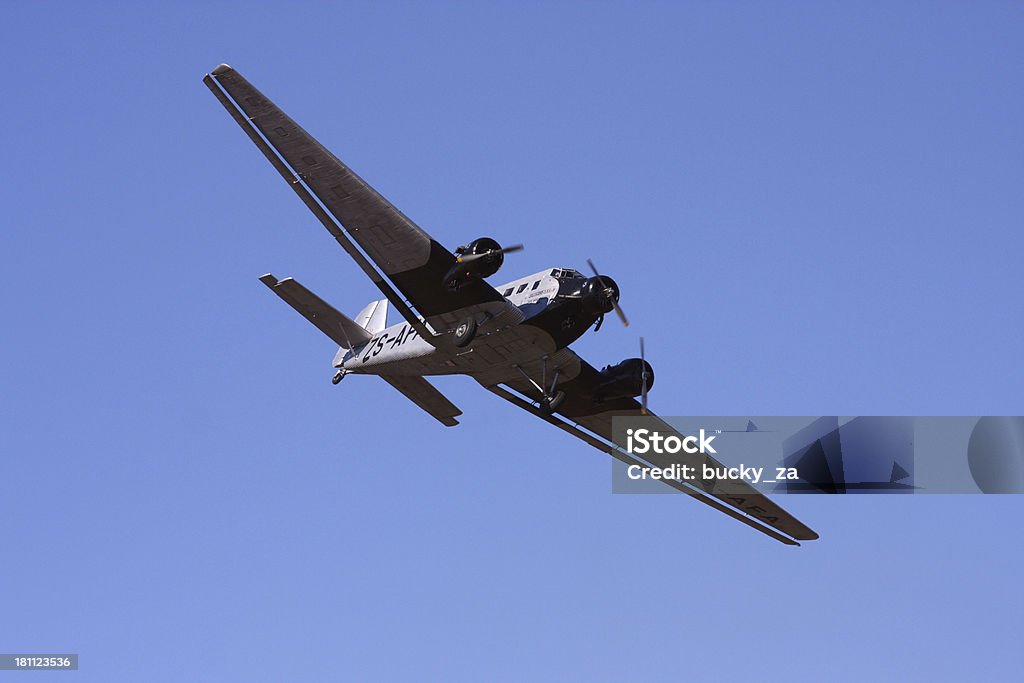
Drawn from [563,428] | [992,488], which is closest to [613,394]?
[563,428]

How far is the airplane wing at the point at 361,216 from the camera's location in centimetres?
3994

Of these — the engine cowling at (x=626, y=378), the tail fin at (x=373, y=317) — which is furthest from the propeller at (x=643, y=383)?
the tail fin at (x=373, y=317)

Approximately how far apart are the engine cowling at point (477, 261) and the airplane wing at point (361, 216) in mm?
558

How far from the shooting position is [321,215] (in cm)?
4250

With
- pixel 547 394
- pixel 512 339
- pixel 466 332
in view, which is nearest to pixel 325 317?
pixel 466 332

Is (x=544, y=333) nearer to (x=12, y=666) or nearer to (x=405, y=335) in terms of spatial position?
(x=405, y=335)

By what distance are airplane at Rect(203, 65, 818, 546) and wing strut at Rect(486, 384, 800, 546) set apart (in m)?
0.06

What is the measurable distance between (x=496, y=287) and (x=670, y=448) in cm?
1145

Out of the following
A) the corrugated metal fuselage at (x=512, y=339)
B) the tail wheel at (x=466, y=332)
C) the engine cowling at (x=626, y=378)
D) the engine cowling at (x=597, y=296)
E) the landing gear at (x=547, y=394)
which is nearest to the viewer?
the engine cowling at (x=597, y=296)

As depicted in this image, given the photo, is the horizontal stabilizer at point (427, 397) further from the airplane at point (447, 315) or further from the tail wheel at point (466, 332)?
the tail wheel at point (466, 332)

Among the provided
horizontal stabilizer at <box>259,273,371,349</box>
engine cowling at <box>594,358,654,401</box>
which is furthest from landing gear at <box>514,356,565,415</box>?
horizontal stabilizer at <box>259,273,371,349</box>

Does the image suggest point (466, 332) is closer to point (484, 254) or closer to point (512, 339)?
point (512, 339)

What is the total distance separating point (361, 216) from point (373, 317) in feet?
32.1

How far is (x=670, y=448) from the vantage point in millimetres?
52906
